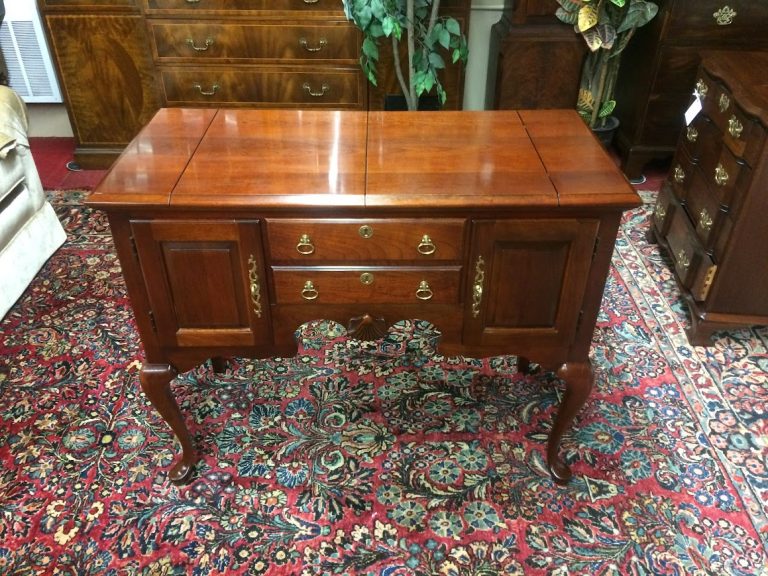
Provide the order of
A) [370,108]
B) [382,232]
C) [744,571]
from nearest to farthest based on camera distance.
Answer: [382,232] → [744,571] → [370,108]

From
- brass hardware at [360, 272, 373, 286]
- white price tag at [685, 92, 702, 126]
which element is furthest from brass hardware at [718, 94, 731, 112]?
brass hardware at [360, 272, 373, 286]

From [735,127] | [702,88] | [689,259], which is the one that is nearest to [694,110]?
[702,88]

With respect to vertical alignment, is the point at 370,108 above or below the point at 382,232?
below

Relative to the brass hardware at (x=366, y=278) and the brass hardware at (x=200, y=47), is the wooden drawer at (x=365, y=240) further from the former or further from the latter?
the brass hardware at (x=200, y=47)

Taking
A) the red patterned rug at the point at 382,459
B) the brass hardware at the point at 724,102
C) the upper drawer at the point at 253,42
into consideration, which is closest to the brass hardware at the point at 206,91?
the upper drawer at the point at 253,42

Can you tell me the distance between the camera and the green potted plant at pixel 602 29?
9.35 ft

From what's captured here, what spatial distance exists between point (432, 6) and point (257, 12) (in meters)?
0.79

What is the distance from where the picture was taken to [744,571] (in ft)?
5.16

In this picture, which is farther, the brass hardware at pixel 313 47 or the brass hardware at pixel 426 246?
the brass hardware at pixel 313 47

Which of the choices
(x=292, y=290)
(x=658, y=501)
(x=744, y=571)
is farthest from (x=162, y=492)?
(x=744, y=571)

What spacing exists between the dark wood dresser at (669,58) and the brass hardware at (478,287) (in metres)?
2.09

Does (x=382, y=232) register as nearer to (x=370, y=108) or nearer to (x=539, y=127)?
(x=539, y=127)

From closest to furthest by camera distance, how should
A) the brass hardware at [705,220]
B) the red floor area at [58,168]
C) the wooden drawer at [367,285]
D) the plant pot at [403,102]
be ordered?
the wooden drawer at [367,285] < the brass hardware at [705,220] < the plant pot at [403,102] < the red floor area at [58,168]

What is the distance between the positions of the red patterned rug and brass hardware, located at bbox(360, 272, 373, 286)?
628 mm
